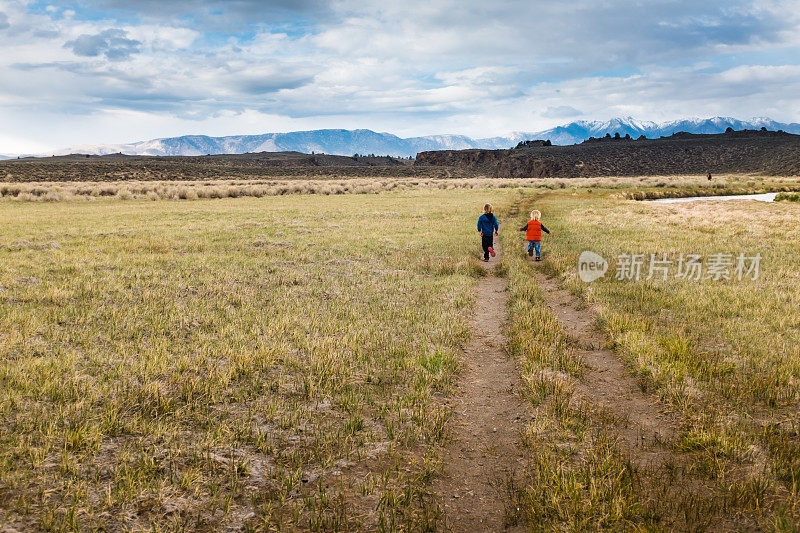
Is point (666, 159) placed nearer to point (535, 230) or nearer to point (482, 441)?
point (535, 230)

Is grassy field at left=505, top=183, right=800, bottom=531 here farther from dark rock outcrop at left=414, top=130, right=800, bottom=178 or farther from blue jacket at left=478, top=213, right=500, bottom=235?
dark rock outcrop at left=414, top=130, right=800, bottom=178

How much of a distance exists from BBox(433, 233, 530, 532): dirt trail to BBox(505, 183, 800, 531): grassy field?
10.7 inches

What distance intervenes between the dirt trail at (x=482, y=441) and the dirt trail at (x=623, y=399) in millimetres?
1095

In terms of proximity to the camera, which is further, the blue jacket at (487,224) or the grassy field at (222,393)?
the blue jacket at (487,224)

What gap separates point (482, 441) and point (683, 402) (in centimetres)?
270

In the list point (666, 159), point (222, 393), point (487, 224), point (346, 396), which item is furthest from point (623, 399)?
point (666, 159)

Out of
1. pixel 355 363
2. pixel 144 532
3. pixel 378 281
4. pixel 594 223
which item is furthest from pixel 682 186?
pixel 144 532

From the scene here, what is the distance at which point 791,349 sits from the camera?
23.7ft

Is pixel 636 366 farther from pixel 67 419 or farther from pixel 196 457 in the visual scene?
pixel 67 419

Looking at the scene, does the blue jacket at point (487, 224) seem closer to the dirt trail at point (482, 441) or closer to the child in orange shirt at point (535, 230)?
the child in orange shirt at point (535, 230)

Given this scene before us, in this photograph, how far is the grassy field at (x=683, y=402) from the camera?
404 cm

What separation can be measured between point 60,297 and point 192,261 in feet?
17.1

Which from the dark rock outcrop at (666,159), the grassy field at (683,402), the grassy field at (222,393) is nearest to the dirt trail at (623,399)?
the grassy field at (683,402)

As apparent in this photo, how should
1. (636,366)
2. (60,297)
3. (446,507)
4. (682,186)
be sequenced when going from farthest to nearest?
(682,186), (60,297), (636,366), (446,507)
